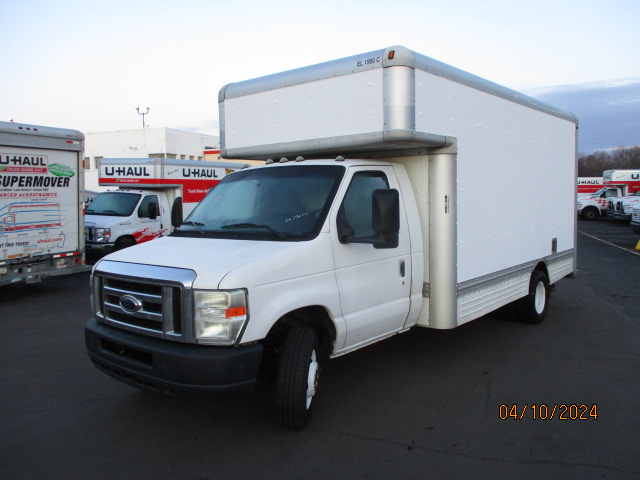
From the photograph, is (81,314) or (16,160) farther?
(16,160)

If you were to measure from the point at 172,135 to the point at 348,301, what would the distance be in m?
38.3

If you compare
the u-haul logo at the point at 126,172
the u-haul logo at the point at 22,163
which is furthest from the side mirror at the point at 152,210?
the u-haul logo at the point at 22,163

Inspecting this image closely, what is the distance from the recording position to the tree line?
290 ft

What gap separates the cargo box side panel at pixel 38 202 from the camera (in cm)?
954

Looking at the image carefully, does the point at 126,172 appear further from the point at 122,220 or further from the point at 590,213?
the point at 590,213

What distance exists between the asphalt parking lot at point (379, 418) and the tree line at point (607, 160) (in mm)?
90070

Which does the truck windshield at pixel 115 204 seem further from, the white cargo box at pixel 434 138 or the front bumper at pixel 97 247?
the white cargo box at pixel 434 138

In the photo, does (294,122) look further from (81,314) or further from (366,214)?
(81,314)

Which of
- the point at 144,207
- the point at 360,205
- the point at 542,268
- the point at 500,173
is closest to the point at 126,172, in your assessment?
the point at 144,207

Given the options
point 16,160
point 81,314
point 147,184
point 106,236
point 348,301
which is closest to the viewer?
point 348,301

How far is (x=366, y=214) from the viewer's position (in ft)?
15.8

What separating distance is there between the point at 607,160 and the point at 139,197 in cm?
10236

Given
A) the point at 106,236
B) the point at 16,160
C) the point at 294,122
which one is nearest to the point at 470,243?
the point at 294,122

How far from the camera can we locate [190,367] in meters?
3.64
